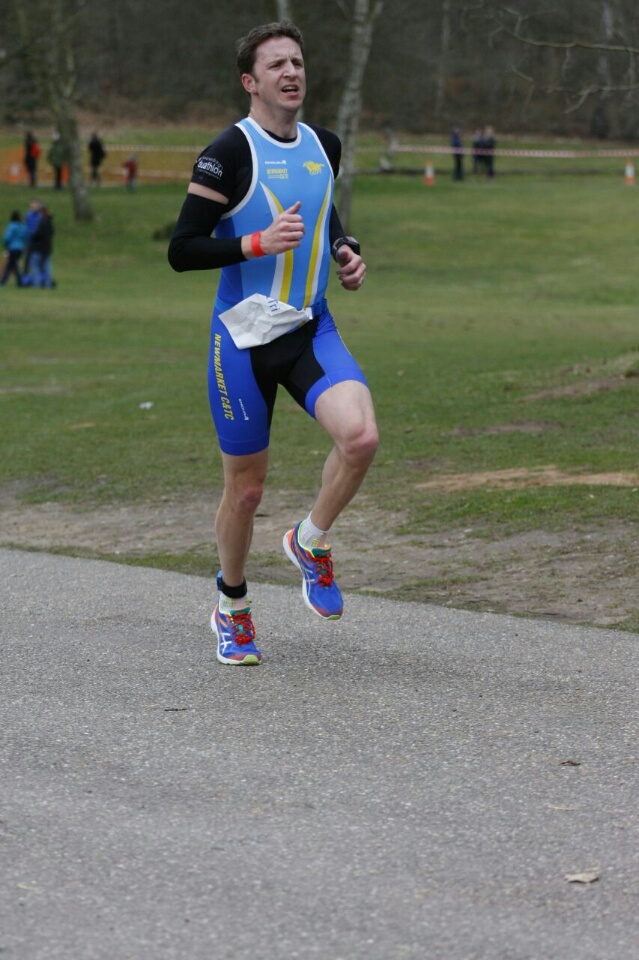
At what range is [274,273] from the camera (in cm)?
589

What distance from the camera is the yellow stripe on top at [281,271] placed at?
19.2 ft

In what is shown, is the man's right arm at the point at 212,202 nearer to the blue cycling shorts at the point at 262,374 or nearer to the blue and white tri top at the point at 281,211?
the blue and white tri top at the point at 281,211

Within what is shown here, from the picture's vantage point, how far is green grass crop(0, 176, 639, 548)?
11.5 m

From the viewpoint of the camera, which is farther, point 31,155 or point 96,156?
point 96,156

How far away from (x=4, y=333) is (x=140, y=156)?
3662 cm

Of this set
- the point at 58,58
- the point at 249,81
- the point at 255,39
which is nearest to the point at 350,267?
the point at 249,81

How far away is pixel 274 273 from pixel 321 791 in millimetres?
2132

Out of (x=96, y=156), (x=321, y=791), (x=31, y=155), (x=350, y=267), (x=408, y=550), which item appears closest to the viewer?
(x=321, y=791)

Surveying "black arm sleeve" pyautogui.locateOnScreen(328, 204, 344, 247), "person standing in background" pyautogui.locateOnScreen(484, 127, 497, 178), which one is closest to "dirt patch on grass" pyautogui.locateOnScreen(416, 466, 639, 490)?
"black arm sleeve" pyautogui.locateOnScreen(328, 204, 344, 247)

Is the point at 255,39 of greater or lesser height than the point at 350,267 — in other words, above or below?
above

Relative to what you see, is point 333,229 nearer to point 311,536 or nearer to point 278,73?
point 278,73

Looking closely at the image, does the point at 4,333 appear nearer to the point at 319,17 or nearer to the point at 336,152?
the point at 336,152

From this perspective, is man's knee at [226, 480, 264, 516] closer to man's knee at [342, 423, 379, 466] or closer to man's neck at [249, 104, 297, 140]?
man's knee at [342, 423, 379, 466]

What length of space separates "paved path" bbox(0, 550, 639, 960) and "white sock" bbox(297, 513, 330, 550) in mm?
462
